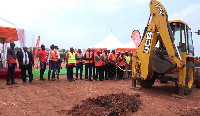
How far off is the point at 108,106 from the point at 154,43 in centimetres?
307

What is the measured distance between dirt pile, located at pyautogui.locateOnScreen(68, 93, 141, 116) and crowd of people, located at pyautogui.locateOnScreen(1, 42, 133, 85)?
9.46 ft

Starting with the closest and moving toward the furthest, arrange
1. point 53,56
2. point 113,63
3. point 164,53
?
point 164,53
point 53,56
point 113,63

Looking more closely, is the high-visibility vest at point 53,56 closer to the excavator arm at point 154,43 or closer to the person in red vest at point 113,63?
the person in red vest at point 113,63

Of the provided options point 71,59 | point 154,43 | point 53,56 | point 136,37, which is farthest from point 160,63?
point 53,56

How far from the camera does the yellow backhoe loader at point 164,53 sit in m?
6.64

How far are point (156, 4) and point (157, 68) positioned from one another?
92.4 inches

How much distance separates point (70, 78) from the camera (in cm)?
1043

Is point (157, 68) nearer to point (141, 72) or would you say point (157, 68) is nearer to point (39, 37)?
point (141, 72)

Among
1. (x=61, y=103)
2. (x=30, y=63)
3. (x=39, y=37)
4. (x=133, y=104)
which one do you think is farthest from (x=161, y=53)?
(x=39, y=37)

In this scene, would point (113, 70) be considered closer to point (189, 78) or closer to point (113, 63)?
point (113, 63)

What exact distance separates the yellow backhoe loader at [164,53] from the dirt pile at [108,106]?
52.3 inches

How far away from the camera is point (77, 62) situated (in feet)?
35.4

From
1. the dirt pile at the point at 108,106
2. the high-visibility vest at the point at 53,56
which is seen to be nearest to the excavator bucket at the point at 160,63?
the dirt pile at the point at 108,106

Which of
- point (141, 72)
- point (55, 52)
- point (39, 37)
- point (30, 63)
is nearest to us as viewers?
point (141, 72)
